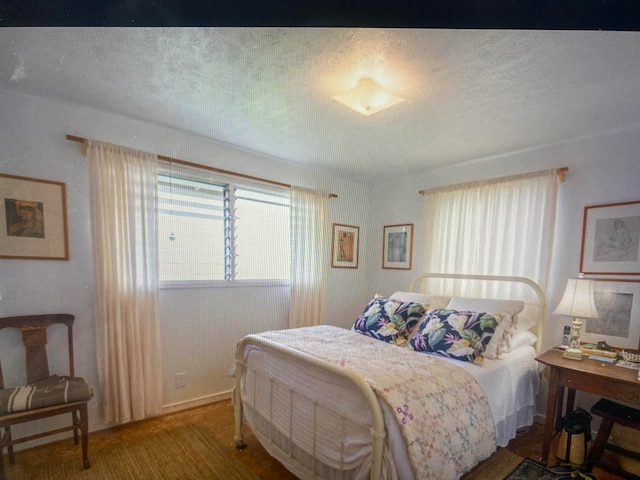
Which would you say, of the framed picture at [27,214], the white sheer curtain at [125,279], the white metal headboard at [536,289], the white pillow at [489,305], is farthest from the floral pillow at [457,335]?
the framed picture at [27,214]

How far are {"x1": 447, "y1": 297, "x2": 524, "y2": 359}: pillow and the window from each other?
1607 millimetres

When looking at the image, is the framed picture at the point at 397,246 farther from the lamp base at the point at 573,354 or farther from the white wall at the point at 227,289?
the lamp base at the point at 573,354

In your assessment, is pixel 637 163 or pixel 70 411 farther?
pixel 637 163

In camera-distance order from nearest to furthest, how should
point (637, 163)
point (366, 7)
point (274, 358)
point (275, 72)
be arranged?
point (366, 7) → point (275, 72) → point (274, 358) → point (637, 163)

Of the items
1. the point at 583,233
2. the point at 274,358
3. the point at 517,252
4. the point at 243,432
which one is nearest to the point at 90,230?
the point at 274,358

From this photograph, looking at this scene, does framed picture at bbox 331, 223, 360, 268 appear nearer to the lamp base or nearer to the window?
the window

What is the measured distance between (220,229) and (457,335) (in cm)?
199

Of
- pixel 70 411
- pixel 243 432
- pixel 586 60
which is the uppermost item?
pixel 586 60

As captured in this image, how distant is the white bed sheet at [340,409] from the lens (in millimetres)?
1155

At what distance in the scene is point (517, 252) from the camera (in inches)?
90.0

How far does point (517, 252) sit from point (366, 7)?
248 cm

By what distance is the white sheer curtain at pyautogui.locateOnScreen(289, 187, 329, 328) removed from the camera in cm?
282

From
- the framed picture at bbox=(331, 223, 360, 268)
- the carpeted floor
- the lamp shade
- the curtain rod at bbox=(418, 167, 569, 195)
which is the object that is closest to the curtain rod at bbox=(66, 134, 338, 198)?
the framed picture at bbox=(331, 223, 360, 268)

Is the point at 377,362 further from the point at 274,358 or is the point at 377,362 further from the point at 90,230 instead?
the point at 90,230
